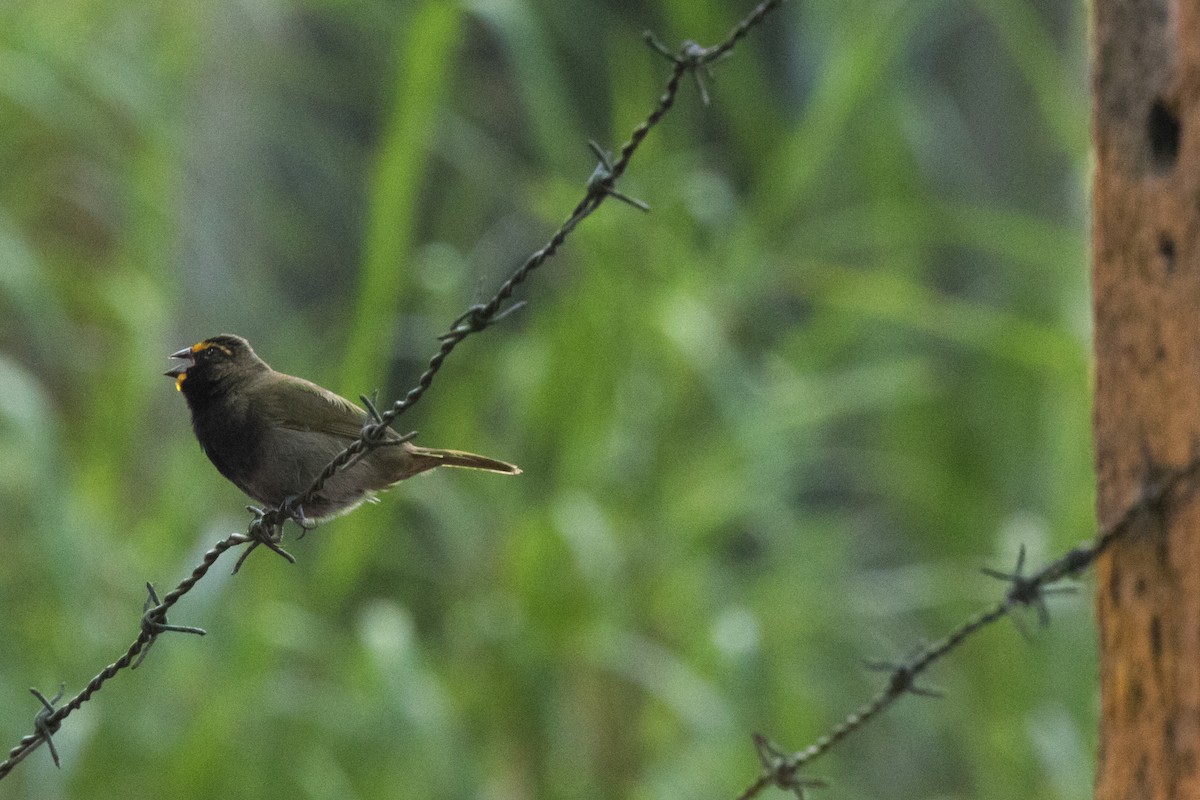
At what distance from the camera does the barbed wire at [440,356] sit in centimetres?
Result: 107

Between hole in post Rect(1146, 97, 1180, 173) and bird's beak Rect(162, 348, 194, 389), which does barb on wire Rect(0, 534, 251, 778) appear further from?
hole in post Rect(1146, 97, 1180, 173)

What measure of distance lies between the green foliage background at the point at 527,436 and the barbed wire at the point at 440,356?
3.74ft

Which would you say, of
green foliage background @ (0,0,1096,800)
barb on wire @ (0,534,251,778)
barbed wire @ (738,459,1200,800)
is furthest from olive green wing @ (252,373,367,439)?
green foliage background @ (0,0,1096,800)

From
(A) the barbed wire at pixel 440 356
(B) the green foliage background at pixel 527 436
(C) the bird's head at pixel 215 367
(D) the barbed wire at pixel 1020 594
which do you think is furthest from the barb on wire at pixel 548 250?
(B) the green foliage background at pixel 527 436

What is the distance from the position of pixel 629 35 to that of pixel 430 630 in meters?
1.78

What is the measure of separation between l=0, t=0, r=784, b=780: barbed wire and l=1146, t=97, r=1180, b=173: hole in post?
17.2 inches

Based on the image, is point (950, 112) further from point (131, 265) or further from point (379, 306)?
point (379, 306)

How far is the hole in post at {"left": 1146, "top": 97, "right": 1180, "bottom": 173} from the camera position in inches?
56.2

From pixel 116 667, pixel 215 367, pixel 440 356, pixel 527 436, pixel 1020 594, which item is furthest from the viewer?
pixel 527 436

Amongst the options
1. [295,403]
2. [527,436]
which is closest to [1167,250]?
[295,403]

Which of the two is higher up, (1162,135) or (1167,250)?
(1162,135)

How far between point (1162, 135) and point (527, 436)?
1.90 meters

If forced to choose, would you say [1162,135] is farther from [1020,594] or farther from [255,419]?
[255,419]

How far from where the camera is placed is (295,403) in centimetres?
129
